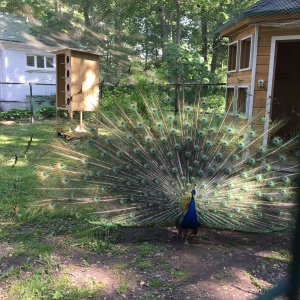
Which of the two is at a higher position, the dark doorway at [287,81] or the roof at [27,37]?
the roof at [27,37]

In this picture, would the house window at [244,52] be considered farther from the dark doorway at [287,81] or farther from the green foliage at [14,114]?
the green foliage at [14,114]

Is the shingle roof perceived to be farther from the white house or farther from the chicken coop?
the chicken coop

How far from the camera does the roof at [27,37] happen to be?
→ 60.8ft

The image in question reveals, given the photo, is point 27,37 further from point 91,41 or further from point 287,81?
point 287,81

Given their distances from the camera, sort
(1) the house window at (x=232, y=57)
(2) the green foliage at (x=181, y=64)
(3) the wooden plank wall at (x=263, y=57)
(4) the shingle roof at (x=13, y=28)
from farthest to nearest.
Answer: (4) the shingle roof at (x=13, y=28) → (2) the green foliage at (x=181, y=64) → (1) the house window at (x=232, y=57) → (3) the wooden plank wall at (x=263, y=57)

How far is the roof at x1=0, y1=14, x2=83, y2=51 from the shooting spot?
60.8ft

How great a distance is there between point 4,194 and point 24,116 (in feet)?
34.7

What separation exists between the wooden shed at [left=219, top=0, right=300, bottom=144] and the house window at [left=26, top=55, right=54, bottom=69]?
564 inches

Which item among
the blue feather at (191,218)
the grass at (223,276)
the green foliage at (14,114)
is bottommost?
the grass at (223,276)

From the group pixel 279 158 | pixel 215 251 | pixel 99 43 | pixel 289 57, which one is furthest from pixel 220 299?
pixel 99 43

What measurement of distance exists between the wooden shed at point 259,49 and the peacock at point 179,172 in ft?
1.86

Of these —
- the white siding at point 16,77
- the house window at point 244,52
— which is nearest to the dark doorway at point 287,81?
the house window at point 244,52

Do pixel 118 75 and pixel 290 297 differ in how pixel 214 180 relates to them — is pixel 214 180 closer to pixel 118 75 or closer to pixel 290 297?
pixel 290 297

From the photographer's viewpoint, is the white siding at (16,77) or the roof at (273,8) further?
the white siding at (16,77)
